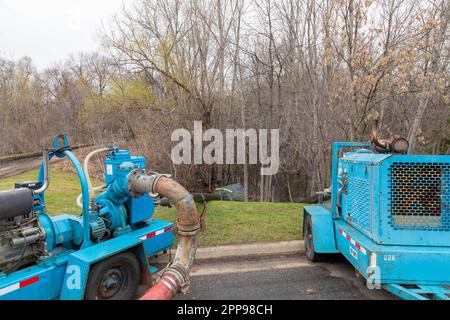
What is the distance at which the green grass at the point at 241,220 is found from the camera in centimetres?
611

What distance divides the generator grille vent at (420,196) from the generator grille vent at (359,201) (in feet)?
1.05

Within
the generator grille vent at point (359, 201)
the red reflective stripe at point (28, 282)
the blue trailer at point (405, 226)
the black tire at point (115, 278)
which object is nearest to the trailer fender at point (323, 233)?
the generator grille vent at point (359, 201)

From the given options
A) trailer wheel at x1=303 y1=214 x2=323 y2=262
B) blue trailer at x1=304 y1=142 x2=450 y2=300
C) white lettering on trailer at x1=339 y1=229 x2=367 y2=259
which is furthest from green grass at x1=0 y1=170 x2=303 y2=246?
blue trailer at x1=304 y1=142 x2=450 y2=300

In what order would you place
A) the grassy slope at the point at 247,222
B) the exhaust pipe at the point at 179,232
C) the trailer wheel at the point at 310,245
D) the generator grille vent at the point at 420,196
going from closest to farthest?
the exhaust pipe at the point at 179,232 → the generator grille vent at the point at 420,196 → the trailer wheel at the point at 310,245 → the grassy slope at the point at 247,222

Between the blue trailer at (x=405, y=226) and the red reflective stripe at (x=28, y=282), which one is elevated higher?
the blue trailer at (x=405, y=226)

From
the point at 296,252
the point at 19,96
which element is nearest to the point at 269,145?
the point at 296,252

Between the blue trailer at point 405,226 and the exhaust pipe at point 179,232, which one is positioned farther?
the blue trailer at point 405,226

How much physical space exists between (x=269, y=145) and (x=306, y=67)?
14.3 ft

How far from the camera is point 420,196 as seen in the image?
11.2ft

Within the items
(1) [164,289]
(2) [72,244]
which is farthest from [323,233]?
(2) [72,244]

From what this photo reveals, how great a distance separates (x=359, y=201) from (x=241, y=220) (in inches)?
143

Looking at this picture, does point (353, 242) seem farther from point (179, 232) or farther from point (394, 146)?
point (179, 232)

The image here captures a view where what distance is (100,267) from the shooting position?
3451 mm

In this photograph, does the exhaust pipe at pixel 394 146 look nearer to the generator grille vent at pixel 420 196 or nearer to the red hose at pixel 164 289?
the generator grille vent at pixel 420 196
